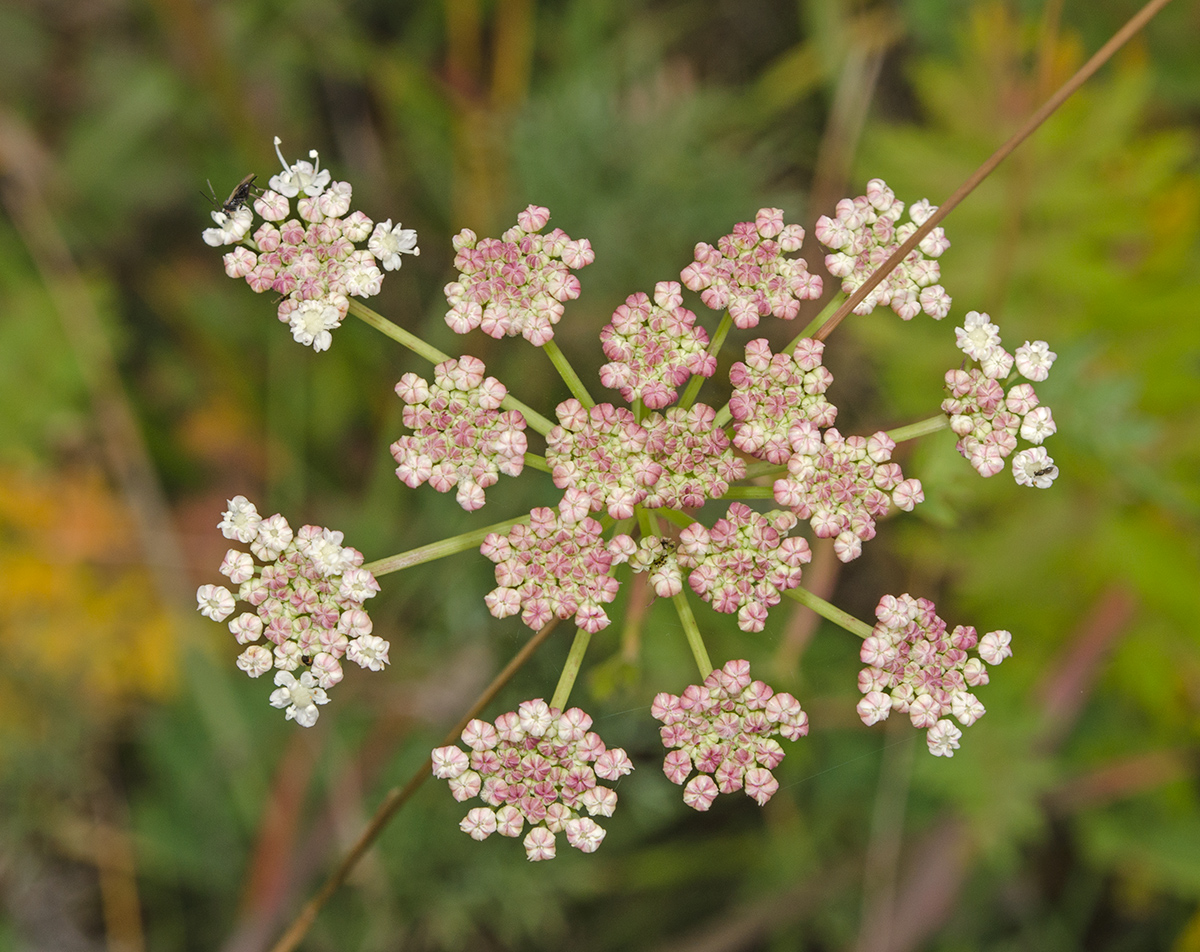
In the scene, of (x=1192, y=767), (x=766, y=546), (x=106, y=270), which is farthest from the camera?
(x=106, y=270)

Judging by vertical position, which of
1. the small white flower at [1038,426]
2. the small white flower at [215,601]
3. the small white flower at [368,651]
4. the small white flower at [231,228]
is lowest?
the small white flower at [368,651]

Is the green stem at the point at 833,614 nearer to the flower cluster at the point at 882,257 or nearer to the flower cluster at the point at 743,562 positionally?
the flower cluster at the point at 743,562

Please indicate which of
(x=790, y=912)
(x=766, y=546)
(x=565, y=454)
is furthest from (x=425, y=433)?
(x=790, y=912)

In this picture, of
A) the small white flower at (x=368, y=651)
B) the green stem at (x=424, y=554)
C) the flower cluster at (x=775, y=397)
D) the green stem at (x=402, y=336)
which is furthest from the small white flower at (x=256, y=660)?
the flower cluster at (x=775, y=397)

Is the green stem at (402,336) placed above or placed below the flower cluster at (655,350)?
above

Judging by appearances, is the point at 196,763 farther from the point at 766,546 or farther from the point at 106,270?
the point at 766,546

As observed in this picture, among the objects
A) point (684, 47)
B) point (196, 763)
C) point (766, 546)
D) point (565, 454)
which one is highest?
point (684, 47)

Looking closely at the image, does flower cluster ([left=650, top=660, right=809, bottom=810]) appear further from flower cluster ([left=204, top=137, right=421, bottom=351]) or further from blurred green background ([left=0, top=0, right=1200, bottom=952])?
blurred green background ([left=0, top=0, right=1200, bottom=952])
